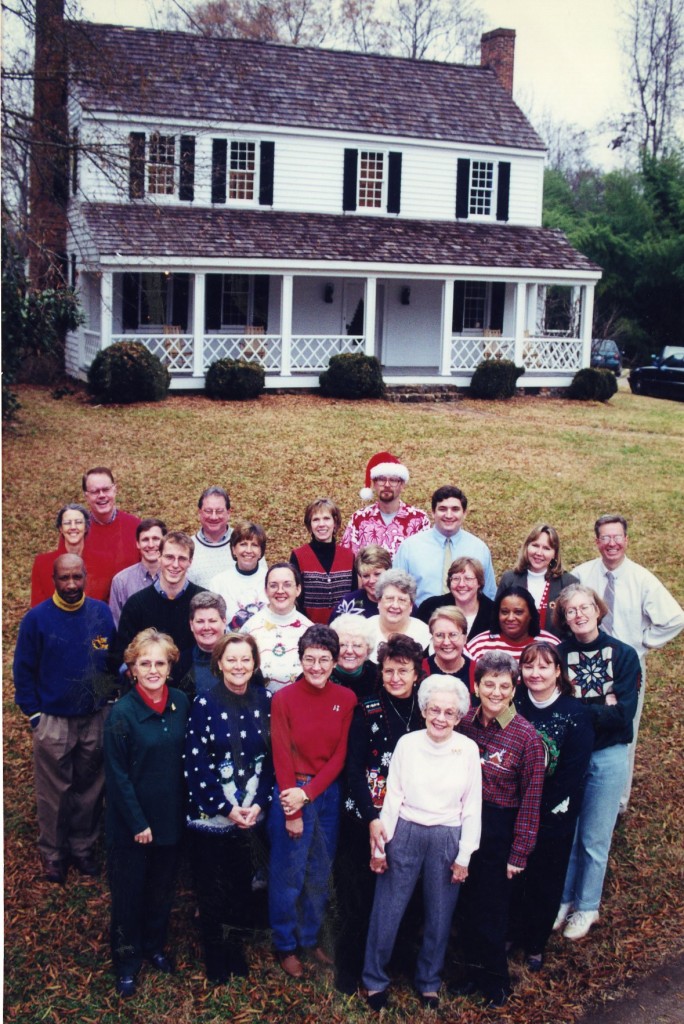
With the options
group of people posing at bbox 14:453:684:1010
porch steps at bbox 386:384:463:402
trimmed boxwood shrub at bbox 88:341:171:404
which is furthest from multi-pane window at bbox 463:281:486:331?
group of people posing at bbox 14:453:684:1010

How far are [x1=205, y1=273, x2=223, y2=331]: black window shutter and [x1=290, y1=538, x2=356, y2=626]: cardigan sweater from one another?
1919 centimetres

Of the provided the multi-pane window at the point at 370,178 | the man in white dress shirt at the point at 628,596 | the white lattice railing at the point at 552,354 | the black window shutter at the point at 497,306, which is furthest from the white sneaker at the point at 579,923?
the black window shutter at the point at 497,306

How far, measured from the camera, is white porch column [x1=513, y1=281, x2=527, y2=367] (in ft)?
83.8

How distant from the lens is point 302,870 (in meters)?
5.37

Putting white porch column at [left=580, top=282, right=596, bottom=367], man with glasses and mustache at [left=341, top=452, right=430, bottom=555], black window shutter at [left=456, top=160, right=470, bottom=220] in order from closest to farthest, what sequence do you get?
man with glasses and mustache at [left=341, top=452, right=430, bottom=555], white porch column at [left=580, top=282, right=596, bottom=367], black window shutter at [left=456, top=160, right=470, bottom=220]

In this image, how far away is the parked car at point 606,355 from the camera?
33.5 m

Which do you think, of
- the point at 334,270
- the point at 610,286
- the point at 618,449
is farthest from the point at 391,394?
the point at 610,286

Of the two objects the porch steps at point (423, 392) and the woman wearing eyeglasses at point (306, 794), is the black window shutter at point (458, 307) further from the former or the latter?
the woman wearing eyeglasses at point (306, 794)

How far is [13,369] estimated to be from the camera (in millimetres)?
18141

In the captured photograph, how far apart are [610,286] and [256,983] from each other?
33.6m

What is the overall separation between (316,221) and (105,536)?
64.7ft

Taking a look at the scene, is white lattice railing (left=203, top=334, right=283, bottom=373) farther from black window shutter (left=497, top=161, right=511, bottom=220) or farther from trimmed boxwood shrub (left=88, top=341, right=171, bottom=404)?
black window shutter (left=497, top=161, right=511, bottom=220)

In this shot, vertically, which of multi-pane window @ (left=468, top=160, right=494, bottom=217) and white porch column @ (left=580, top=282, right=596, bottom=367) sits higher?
multi-pane window @ (left=468, top=160, right=494, bottom=217)

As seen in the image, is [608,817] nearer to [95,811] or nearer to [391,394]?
[95,811]
